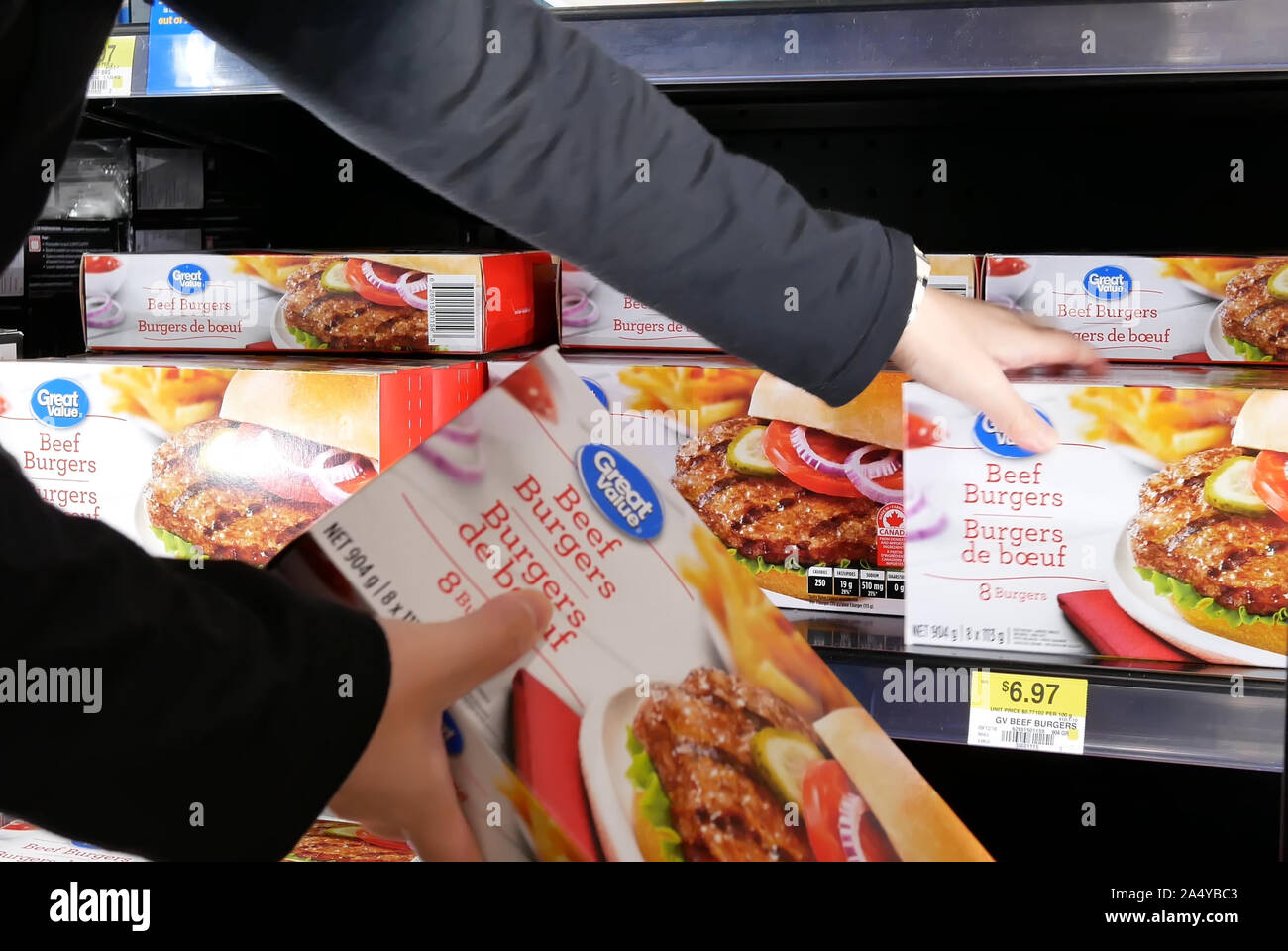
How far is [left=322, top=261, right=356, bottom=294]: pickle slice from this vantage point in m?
1.20

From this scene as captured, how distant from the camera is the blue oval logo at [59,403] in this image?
1.09m

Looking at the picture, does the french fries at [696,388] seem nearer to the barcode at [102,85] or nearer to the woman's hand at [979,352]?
the woman's hand at [979,352]

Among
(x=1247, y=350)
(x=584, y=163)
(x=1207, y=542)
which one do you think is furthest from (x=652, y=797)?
(x=1247, y=350)

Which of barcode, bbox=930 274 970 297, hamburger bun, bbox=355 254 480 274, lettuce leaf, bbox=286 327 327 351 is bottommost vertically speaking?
lettuce leaf, bbox=286 327 327 351

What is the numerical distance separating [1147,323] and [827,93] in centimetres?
46

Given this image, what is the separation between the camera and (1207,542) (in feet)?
2.89

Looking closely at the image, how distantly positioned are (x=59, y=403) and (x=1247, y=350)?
114 centimetres

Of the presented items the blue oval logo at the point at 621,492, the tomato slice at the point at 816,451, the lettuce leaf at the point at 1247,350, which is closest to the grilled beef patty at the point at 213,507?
the tomato slice at the point at 816,451

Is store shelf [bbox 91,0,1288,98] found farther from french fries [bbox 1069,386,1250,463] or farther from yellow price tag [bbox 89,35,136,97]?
yellow price tag [bbox 89,35,136,97]

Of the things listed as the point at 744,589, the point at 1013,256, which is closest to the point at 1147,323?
the point at 1013,256

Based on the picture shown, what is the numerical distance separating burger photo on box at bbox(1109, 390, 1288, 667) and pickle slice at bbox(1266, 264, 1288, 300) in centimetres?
21

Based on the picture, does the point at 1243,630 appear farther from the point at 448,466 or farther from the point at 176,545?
the point at 176,545

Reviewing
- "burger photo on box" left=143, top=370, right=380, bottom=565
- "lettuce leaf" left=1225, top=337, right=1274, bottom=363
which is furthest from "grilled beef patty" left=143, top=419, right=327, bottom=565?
"lettuce leaf" left=1225, top=337, right=1274, bottom=363

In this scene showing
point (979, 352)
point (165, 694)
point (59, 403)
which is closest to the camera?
point (165, 694)
